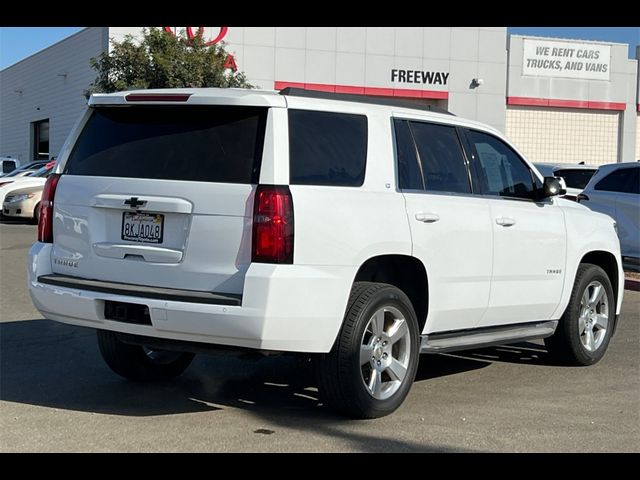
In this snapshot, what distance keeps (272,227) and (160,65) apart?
21966 millimetres

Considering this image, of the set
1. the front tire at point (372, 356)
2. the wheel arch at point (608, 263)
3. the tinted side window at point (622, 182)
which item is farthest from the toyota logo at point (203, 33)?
the front tire at point (372, 356)

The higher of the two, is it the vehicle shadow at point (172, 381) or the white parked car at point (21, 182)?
the white parked car at point (21, 182)

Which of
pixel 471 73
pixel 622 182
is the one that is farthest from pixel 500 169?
pixel 471 73

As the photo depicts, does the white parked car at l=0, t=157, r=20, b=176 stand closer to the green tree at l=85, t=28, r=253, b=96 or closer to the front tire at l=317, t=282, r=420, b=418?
the green tree at l=85, t=28, r=253, b=96

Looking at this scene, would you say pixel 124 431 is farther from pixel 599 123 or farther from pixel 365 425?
pixel 599 123

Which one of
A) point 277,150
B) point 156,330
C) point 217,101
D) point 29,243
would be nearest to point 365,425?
point 156,330

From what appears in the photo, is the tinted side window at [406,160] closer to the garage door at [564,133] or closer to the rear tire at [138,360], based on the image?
the rear tire at [138,360]

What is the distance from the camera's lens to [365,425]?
17.7 feet

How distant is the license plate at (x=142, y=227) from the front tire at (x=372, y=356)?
1.23 metres

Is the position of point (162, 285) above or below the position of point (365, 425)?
above

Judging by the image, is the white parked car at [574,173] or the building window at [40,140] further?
the building window at [40,140]

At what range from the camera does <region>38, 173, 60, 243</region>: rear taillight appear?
18.9ft

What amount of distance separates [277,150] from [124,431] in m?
1.91

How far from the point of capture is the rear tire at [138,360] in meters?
6.37
